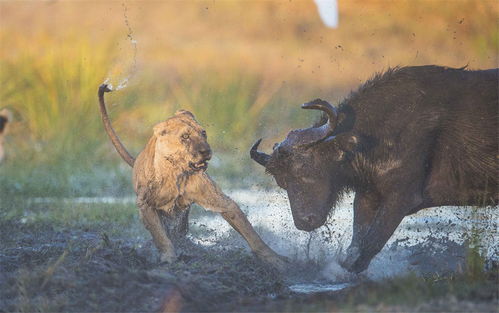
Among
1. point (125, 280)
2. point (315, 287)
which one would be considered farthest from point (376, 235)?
point (125, 280)

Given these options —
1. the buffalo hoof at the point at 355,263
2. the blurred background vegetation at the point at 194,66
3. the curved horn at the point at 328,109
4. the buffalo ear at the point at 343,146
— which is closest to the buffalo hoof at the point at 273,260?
the buffalo hoof at the point at 355,263

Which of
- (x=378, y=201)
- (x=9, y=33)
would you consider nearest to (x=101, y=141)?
(x=9, y=33)

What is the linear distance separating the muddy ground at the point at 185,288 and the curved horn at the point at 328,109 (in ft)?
3.56

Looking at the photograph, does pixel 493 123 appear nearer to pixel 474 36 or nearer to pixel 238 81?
pixel 474 36

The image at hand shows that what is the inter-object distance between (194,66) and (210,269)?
36.3 ft

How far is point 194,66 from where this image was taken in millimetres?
17875

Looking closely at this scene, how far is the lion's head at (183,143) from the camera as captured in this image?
741cm

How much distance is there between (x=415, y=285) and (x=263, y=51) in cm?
1374

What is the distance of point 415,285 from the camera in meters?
5.85

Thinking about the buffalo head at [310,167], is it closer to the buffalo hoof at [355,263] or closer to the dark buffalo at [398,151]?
the dark buffalo at [398,151]

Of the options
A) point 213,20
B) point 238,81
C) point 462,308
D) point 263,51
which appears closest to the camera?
point 462,308

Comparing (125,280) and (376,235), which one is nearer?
(125,280)

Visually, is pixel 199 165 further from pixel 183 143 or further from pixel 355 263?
pixel 355 263

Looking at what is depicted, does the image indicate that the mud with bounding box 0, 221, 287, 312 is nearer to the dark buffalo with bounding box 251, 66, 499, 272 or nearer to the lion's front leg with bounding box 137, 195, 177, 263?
the lion's front leg with bounding box 137, 195, 177, 263
